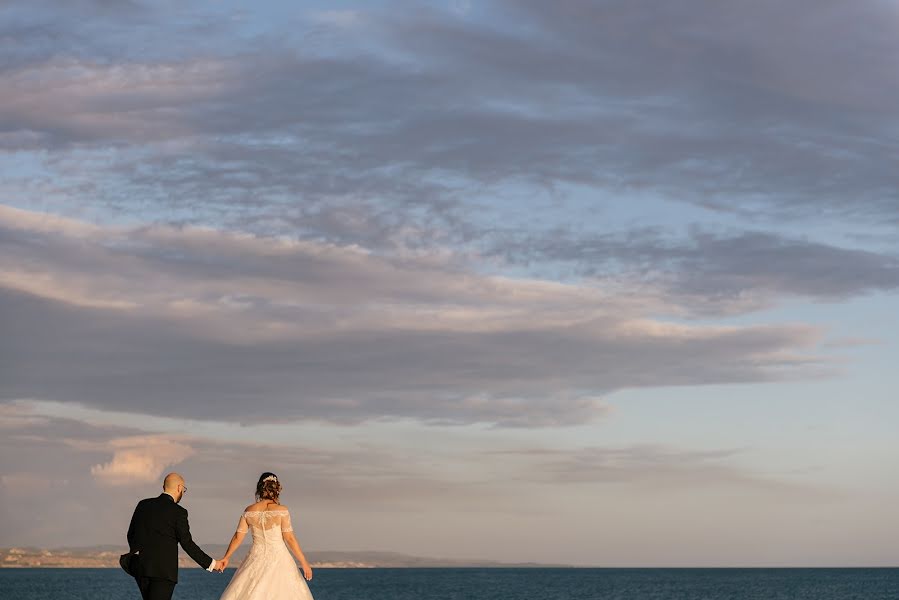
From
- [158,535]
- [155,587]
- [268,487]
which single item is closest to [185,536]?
[158,535]

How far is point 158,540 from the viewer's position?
53.8 ft

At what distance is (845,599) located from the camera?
16200 centimetres

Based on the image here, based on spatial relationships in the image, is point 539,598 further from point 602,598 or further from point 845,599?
point 845,599

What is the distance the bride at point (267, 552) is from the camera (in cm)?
1836

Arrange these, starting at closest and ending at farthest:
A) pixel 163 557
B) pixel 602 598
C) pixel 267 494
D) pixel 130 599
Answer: pixel 163 557
pixel 267 494
pixel 130 599
pixel 602 598

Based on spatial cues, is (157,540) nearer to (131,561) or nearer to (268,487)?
Result: (131,561)

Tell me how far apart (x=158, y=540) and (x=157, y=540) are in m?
0.02

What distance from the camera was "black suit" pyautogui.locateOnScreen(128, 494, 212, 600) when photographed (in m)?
16.4

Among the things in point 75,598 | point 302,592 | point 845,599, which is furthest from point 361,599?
point 302,592

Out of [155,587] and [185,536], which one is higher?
[185,536]

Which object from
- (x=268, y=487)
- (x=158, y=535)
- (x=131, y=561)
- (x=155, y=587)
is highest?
(x=268, y=487)

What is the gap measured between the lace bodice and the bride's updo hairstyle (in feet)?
0.75

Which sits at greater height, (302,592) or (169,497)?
(169,497)

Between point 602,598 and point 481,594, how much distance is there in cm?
2840
